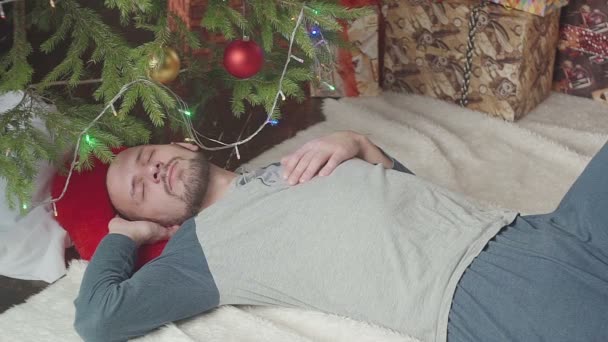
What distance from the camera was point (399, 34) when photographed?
Result: 2.68m

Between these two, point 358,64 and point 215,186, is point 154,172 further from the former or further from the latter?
point 358,64

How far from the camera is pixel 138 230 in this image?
163cm

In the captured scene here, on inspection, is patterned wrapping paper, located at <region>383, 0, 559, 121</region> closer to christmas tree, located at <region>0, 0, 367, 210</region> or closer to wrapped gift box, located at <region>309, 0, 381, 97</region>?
wrapped gift box, located at <region>309, 0, 381, 97</region>

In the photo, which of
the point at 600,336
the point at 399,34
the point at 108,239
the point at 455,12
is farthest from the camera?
the point at 399,34

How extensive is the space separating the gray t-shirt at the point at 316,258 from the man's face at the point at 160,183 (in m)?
0.10

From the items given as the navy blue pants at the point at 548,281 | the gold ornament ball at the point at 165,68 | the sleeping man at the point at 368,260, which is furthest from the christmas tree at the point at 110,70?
the navy blue pants at the point at 548,281

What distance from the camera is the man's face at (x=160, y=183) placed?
164 centimetres

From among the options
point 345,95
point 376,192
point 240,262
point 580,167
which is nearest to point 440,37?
point 345,95

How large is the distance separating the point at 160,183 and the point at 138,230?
4.5 inches

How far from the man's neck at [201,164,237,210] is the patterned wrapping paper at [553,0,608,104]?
60.1 inches

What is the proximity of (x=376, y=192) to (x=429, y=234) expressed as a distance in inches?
5.3

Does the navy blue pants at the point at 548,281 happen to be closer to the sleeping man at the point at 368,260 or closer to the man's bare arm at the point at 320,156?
the sleeping man at the point at 368,260

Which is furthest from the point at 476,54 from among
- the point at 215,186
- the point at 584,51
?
the point at 215,186

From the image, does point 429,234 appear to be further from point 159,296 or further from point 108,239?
point 108,239
